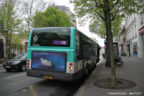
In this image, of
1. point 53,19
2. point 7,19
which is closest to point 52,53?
point 7,19

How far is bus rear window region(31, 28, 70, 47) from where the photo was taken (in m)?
6.17

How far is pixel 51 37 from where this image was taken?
21.1ft

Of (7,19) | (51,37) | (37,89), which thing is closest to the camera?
(37,89)

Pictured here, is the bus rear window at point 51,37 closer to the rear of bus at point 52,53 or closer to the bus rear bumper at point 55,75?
the rear of bus at point 52,53

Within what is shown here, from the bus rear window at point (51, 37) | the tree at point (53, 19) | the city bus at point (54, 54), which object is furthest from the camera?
the tree at point (53, 19)

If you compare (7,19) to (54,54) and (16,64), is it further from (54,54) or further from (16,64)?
(54,54)

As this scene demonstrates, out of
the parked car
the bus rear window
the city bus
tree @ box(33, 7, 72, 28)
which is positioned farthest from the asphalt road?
tree @ box(33, 7, 72, 28)

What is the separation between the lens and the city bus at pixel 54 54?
592 centimetres

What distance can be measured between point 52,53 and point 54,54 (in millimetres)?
119

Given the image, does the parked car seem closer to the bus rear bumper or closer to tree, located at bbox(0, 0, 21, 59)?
the bus rear bumper

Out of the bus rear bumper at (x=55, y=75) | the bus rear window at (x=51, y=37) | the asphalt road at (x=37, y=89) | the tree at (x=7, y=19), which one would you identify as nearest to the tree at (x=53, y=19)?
the tree at (x=7, y=19)

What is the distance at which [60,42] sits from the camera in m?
6.23

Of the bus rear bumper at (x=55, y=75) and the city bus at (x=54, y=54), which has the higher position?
the city bus at (x=54, y=54)

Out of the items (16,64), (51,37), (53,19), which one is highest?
(53,19)
